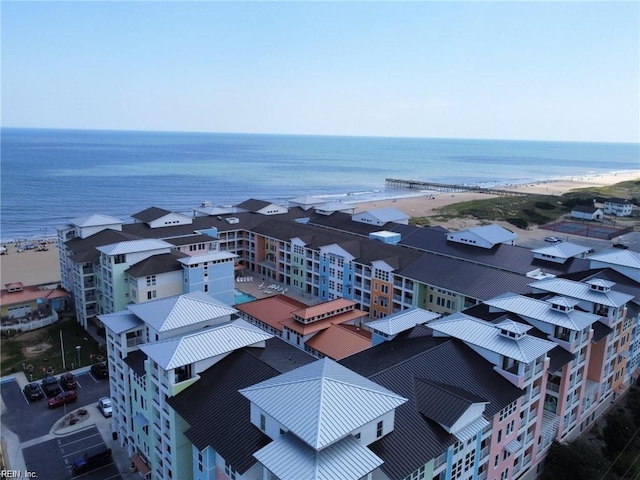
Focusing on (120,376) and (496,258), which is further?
(496,258)

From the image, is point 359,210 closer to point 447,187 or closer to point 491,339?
point 447,187

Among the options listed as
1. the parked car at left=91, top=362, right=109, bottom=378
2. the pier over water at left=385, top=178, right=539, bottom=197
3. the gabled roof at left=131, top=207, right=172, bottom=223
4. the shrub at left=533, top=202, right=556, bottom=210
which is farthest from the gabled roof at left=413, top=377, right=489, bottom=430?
the pier over water at left=385, top=178, right=539, bottom=197

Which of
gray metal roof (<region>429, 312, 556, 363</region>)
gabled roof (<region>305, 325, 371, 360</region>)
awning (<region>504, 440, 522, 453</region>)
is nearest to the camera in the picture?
gray metal roof (<region>429, 312, 556, 363</region>)

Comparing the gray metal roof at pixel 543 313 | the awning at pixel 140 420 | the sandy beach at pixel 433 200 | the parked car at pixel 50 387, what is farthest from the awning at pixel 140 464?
the sandy beach at pixel 433 200

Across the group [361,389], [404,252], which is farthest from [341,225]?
[361,389]

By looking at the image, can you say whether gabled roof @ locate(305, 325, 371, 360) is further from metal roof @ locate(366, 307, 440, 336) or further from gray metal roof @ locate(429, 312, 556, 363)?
gray metal roof @ locate(429, 312, 556, 363)

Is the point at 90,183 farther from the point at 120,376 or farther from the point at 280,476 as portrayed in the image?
the point at 280,476

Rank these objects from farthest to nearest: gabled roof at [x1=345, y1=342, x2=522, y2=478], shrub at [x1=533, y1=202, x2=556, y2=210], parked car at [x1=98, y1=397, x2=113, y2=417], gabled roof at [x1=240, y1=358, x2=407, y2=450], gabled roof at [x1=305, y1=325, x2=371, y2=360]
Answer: shrub at [x1=533, y1=202, x2=556, y2=210], gabled roof at [x1=305, y1=325, x2=371, y2=360], parked car at [x1=98, y1=397, x2=113, y2=417], gabled roof at [x1=345, y1=342, x2=522, y2=478], gabled roof at [x1=240, y1=358, x2=407, y2=450]
